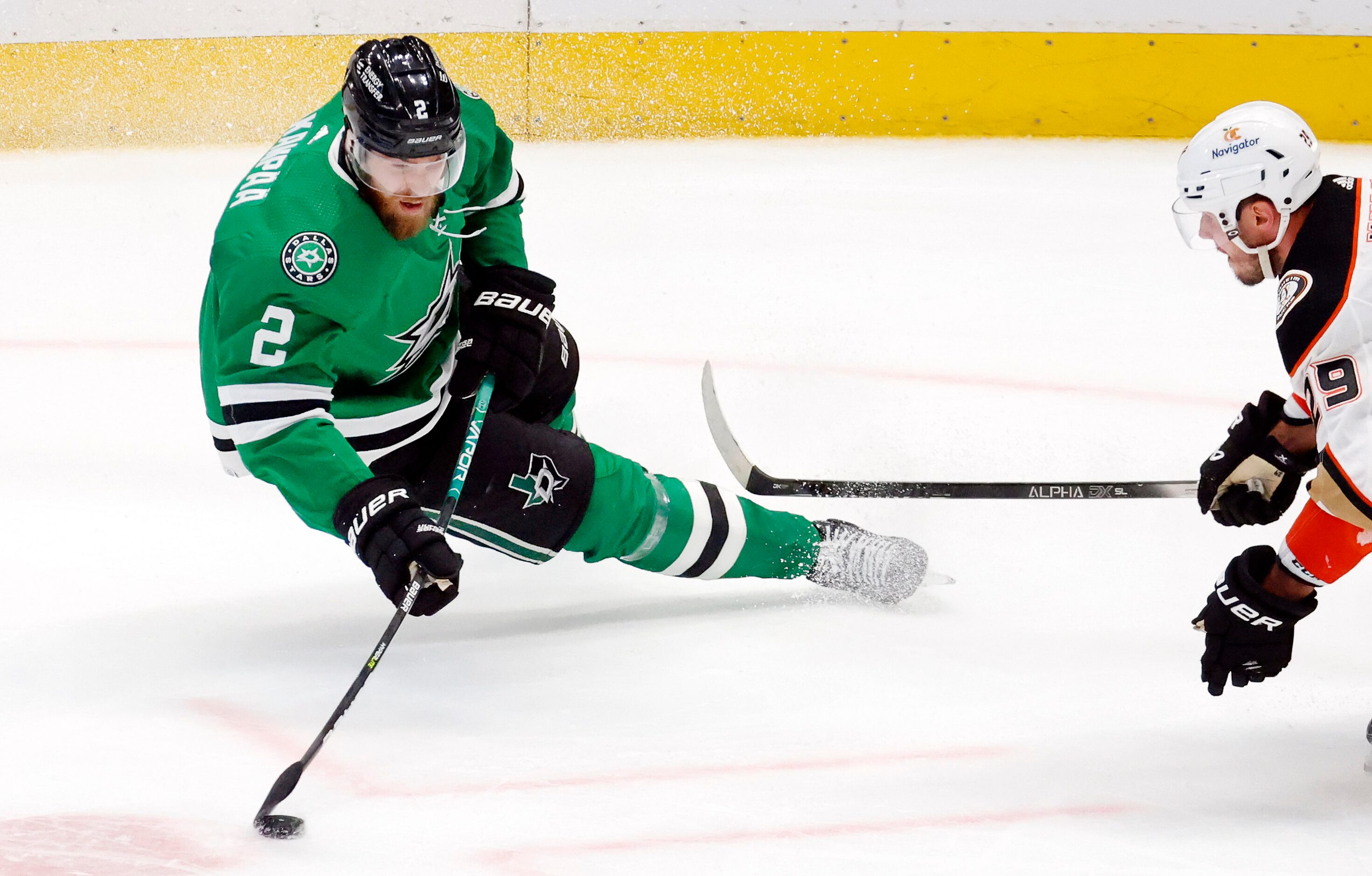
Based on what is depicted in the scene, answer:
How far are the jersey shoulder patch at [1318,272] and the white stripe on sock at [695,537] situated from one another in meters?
1.03

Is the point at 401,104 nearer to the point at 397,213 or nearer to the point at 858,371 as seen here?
the point at 397,213

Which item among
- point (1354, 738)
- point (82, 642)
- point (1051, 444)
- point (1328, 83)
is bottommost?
point (82, 642)

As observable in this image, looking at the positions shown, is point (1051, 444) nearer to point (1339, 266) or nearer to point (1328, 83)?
point (1339, 266)

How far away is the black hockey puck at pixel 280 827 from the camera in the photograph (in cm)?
178

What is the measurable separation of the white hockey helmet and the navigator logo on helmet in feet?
3.42

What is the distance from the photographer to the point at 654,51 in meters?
6.07

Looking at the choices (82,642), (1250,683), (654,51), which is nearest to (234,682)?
(82,642)

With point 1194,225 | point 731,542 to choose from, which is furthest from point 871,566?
point 1194,225

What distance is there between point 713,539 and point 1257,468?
918 mm

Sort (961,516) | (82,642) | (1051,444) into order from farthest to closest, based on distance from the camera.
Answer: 1. (1051,444)
2. (961,516)
3. (82,642)

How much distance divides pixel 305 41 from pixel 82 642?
4309 mm

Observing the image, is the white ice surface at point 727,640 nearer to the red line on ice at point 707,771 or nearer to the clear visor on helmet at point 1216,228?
the red line on ice at point 707,771

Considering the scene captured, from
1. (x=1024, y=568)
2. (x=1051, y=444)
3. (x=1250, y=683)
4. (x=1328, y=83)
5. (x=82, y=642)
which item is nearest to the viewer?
(x=1250, y=683)

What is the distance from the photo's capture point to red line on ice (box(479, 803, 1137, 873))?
1772 millimetres
